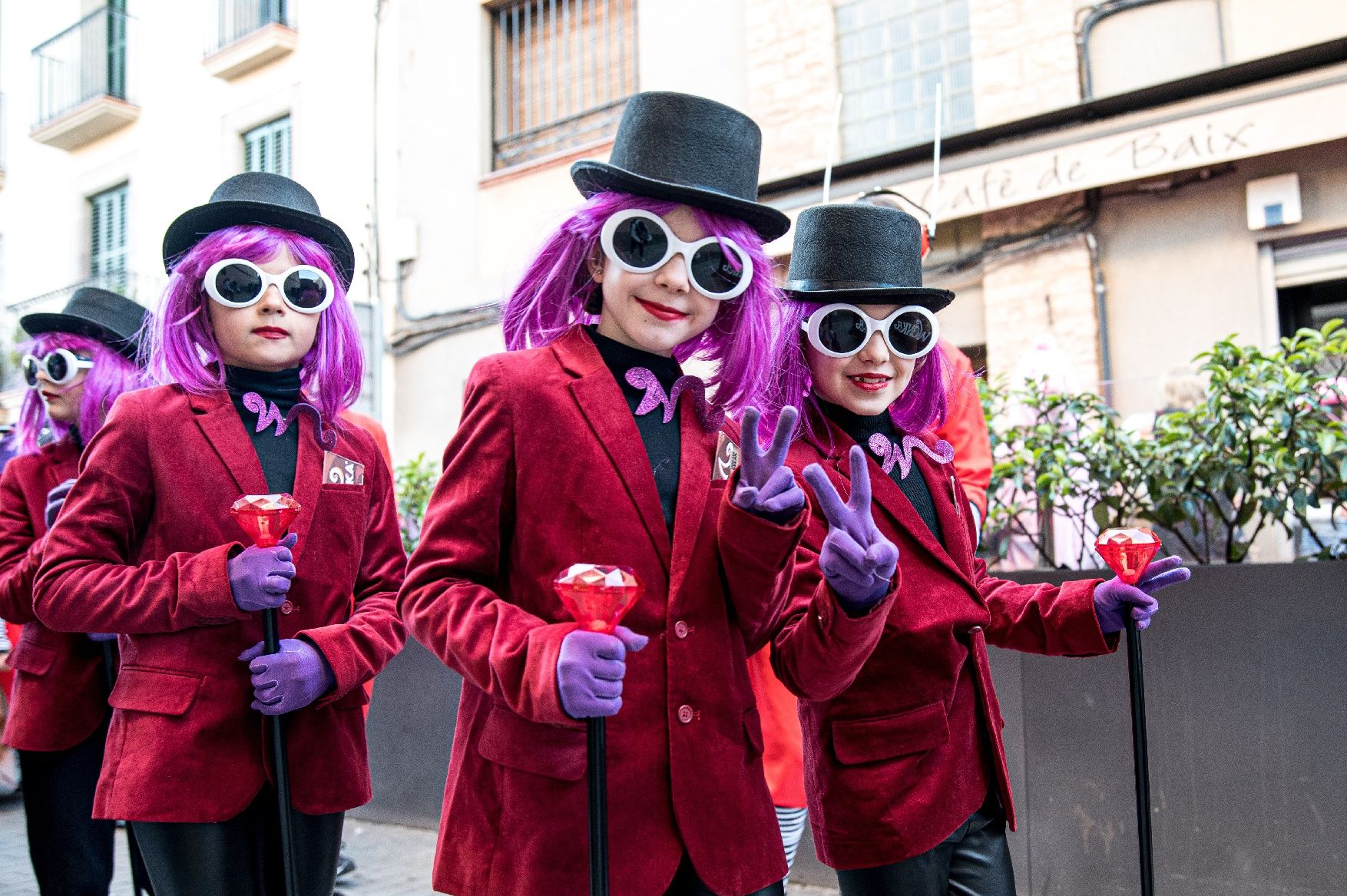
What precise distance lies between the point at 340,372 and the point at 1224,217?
6.46 metres

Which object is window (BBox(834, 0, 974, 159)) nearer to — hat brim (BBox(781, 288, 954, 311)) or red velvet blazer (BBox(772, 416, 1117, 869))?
hat brim (BBox(781, 288, 954, 311))

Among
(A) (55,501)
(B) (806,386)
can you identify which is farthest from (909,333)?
(A) (55,501)

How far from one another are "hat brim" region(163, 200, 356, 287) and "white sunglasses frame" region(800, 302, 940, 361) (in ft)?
3.63

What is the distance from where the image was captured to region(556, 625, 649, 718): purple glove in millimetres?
1561

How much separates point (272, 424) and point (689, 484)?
1065mm

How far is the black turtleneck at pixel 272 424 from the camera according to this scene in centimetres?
254

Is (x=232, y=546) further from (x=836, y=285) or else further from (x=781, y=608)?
(x=836, y=285)

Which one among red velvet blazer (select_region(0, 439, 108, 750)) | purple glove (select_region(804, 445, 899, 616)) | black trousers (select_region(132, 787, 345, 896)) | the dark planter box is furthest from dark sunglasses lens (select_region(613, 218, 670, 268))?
the dark planter box

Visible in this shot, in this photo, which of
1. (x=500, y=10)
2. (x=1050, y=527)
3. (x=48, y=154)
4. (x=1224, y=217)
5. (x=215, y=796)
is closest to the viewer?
(x=215, y=796)

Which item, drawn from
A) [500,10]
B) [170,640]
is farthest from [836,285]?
[500,10]

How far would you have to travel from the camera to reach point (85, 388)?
3797 millimetres

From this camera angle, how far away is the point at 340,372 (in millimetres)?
2732

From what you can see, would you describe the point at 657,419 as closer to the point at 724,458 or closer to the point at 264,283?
the point at 724,458

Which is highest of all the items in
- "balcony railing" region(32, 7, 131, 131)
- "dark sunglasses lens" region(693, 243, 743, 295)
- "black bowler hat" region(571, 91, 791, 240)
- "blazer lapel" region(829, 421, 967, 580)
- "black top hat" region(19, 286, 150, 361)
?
"balcony railing" region(32, 7, 131, 131)
